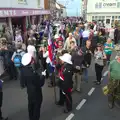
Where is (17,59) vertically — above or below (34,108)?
above

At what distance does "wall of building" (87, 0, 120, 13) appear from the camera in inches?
1700

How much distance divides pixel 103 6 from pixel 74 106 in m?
40.6

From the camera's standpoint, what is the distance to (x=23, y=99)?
270 inches

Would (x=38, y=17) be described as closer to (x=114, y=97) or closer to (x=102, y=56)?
(x=102, y=56)

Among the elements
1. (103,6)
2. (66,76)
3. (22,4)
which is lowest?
(66,76)

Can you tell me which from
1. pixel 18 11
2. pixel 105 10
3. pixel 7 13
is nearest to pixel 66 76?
pixel 7 13

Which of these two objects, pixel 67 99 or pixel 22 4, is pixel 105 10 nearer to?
pixel 22 4

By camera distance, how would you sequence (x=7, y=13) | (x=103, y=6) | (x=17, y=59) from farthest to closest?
(x=103, y=6) → (x=7, y=13) → (x=17, y=59)

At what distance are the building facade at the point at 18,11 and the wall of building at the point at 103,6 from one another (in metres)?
22.4

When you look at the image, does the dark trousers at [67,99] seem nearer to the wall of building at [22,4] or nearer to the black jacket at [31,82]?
the black jacket at [31,82]

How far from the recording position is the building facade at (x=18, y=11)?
1360cm

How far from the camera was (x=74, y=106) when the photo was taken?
20.9 ft

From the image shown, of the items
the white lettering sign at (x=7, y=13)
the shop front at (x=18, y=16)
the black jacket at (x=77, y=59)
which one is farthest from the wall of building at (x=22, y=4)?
the black jacket at (x=77, y=59)

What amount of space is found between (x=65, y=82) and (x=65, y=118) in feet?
3.12
